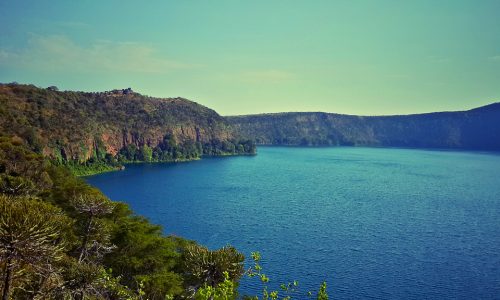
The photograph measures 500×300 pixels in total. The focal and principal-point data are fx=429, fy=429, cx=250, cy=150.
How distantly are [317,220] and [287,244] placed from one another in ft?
86.6

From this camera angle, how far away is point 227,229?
109 m

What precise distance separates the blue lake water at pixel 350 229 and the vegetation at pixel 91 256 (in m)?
20.1

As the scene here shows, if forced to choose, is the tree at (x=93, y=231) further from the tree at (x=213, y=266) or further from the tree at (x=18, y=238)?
the tree at (x=18, y=238)

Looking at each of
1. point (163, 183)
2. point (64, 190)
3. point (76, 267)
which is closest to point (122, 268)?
point (76, 267)

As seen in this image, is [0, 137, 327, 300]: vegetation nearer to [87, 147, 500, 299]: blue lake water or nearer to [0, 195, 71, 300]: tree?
[0, 195, 71, 300]: tree

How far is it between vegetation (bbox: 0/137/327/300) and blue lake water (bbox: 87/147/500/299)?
20.1 metres

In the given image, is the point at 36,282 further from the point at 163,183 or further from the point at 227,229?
the point at 163,183

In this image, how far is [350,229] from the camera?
111500 millimetres

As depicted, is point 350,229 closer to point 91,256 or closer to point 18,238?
point 91,256

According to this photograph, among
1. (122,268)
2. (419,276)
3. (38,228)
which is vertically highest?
(38,228)

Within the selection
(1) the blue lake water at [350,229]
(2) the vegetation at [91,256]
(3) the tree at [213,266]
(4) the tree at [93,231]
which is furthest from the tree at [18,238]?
(1) the blue lake water at [350,229]

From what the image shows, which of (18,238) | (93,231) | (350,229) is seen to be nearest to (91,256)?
(93,231)

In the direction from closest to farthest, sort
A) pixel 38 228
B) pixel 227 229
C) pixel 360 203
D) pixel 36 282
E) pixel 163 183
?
pixel 38 228
pixel 36 282
pixel 227 229
pixel 360 203
pixel 163 183

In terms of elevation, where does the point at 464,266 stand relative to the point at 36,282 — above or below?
below
